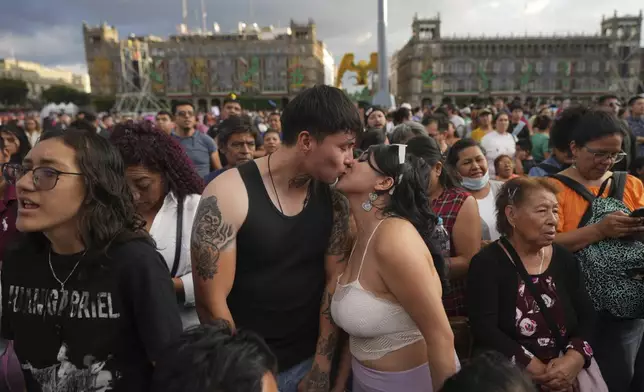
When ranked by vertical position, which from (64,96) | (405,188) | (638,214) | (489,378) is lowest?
(489,378)

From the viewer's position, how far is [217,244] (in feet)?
6.34

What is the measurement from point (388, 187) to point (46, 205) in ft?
4.40

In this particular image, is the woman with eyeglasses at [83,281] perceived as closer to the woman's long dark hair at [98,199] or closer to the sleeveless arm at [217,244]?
the woman's long dark hair at [98,199]

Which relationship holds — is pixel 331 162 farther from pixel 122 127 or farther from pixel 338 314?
pixel 122 127

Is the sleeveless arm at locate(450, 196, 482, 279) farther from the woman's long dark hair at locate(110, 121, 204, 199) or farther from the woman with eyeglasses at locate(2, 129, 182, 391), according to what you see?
the woman with eyeglasses at locate(2, 129, 182, 391)

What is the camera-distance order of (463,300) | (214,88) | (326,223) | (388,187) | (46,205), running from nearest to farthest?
(46,205), (388,187), (326,223), (463,300), (214,88)

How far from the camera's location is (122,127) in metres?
2.86

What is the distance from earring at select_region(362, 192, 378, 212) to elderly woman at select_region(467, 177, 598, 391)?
0.86m

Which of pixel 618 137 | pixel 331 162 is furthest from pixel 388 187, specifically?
pixel 618 137

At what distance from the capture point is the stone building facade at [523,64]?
73.0m

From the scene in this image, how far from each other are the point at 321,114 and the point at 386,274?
764 millimetres

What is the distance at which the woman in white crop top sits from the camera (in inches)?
71.9

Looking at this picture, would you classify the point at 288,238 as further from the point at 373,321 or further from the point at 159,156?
the point at 159,156

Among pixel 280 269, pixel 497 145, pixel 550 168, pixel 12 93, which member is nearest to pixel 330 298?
pixel 280 269
